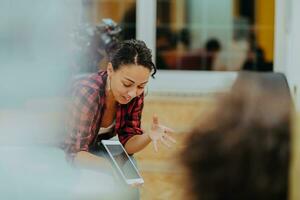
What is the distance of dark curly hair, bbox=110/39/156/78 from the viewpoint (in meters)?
1.26

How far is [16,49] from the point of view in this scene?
6.66 feet

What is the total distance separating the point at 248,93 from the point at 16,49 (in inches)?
63.9

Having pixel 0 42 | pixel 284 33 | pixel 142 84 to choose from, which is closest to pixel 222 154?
pixel 142 84

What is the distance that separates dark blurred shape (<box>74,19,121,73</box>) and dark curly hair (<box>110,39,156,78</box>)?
Answer: 1.53 ft

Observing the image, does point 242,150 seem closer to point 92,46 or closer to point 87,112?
point 87,112

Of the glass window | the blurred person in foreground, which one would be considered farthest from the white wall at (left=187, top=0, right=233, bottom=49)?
the blurred person in foreground

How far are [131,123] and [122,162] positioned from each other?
14 cm

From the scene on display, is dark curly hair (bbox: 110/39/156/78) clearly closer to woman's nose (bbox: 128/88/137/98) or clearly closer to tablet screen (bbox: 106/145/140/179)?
woman's nose (bbox: 128/88/137/98)

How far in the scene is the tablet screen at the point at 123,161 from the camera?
126 centimetres

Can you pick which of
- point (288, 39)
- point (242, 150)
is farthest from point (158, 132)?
point (288, 39)

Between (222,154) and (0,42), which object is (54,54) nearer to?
(0,42)

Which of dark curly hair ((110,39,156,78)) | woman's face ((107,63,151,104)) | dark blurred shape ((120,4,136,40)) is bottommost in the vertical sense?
woman's face ((107,63,151,104))

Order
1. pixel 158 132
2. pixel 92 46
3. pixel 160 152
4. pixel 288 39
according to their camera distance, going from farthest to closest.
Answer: pixel 288 39 → pixel 160 152 → pixel 92 46 → pixel 158 132

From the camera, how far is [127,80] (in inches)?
50.4
